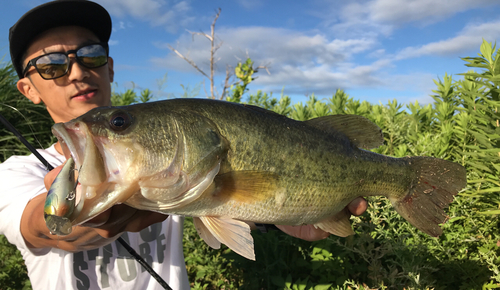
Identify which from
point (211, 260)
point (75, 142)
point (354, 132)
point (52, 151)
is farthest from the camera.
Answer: point (211, 260)

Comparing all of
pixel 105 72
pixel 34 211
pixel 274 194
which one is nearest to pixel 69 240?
pixel 34 211

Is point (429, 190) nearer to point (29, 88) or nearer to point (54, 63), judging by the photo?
point (54, 63)

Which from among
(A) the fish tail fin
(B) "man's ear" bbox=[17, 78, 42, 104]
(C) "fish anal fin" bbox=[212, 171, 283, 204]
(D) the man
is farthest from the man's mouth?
(A) the fish tail fin

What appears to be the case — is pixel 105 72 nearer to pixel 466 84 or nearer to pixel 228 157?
pixel 228 157

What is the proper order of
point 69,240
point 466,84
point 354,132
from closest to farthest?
1. point 69,240
2. point 354,132
3. point 466,84

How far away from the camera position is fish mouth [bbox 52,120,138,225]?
4.27ft

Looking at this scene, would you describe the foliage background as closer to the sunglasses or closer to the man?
the man

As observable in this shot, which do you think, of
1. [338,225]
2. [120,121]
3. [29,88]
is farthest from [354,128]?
[29,88]

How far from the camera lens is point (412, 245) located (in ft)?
11.2

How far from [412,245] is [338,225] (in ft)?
5.83

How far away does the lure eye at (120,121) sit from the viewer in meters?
1.45

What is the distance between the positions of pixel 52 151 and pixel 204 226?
6.52ft

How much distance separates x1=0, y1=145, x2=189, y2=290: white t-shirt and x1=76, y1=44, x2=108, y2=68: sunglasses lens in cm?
85

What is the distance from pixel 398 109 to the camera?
509cm
